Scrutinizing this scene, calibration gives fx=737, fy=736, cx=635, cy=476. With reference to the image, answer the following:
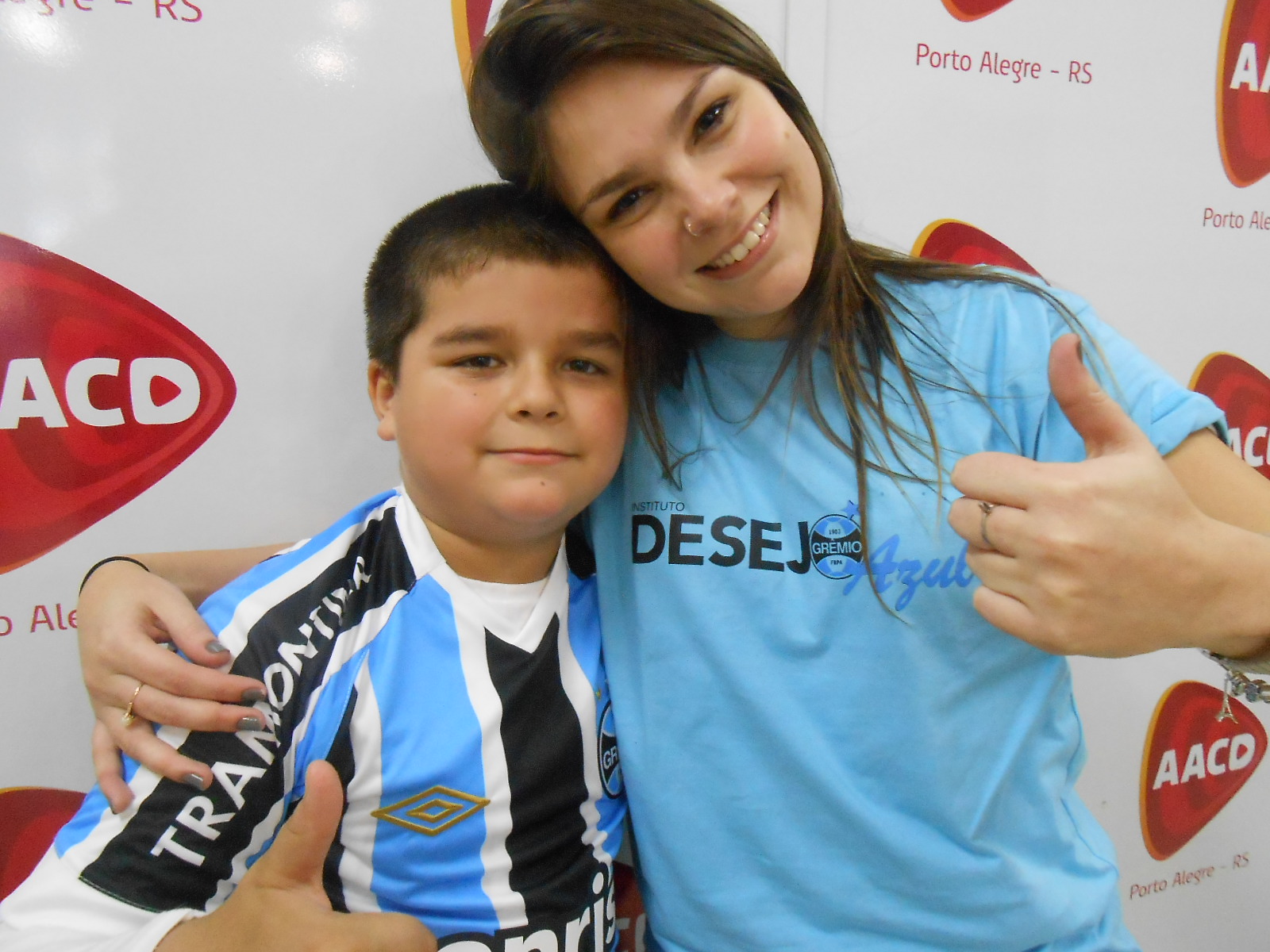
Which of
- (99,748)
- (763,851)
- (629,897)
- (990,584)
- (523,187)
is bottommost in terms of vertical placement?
(629,897)

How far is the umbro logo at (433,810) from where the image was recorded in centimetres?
65

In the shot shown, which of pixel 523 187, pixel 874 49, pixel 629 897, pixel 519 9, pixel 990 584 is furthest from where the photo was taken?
pixel 874 49

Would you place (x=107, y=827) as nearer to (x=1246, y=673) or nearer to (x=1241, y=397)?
(x=1246, y=673)

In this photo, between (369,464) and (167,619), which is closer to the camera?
(167,619)

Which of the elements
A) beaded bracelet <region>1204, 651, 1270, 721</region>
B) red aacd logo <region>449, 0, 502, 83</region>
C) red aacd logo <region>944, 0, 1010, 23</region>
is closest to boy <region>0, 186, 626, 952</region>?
red aacd logo <region>449, 0, 502, 83</region>

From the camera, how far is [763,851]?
0.69 m

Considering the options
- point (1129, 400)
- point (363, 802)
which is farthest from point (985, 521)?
point (363, 802)

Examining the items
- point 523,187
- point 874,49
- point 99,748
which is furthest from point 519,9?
point 99,748

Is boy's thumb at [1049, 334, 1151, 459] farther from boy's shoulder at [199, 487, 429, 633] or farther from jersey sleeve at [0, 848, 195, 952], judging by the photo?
jersey sleeve at [0, 848, 195, 952]

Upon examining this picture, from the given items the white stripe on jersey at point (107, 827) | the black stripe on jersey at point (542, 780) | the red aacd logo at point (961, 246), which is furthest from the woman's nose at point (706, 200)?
the white stripe on jersey at point (107, 827)

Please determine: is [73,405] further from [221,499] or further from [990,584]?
[990,584]

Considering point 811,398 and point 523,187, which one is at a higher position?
point 523,187

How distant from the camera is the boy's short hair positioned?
708 mm

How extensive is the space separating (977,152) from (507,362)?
2.68 feet
